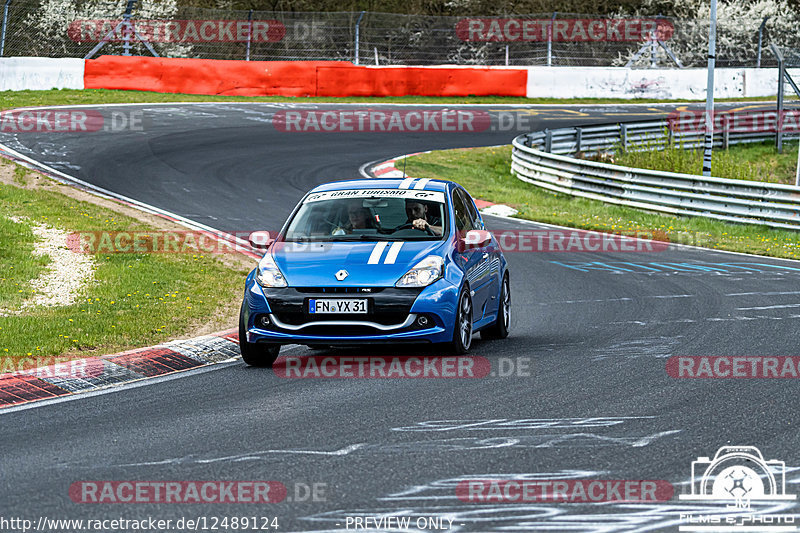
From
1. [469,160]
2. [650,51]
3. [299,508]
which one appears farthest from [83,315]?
[650,51]

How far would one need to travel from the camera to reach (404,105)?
37.7 meters

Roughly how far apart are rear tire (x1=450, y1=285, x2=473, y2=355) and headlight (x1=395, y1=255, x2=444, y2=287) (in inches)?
11.5

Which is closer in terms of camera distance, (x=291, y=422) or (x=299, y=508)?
(x=299, y=508)

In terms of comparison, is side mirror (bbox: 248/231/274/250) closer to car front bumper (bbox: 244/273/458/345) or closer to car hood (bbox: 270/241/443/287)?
car hood (bbox: 270/241/443/287)

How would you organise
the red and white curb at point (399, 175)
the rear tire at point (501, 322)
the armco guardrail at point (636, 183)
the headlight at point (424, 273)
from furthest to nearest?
the red and white curb at point (399, 175) < the armco guardrail at point (636, 183) < the rear tire at point (501, 322) < the headlight at point (424, 273)

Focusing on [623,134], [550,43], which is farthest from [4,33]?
[550,43]

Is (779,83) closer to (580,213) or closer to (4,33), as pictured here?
(580,213)

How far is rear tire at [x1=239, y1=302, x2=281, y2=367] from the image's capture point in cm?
991

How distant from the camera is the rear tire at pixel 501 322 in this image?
457 inches

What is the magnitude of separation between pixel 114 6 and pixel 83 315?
121 ft

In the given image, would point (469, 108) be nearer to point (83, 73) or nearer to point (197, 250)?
point (83, 73)

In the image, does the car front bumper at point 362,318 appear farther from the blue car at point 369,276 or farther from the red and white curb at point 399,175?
the red and white curb at point 399,175

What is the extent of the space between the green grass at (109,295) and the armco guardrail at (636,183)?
1124 centimetres

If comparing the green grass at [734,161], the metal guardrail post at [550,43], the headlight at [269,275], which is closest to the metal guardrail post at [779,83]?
the green grass at [734,161]
